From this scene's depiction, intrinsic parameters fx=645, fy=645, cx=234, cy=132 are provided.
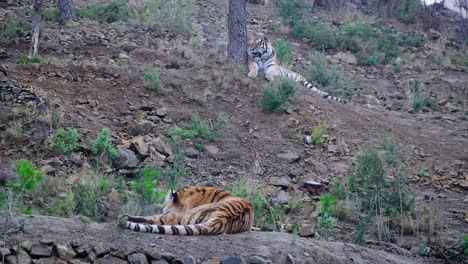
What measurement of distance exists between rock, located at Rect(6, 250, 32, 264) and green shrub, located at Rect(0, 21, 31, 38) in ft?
38.9

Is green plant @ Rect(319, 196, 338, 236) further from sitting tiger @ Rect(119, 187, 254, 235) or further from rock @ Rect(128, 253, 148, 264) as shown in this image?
rock @ Rect(128, 253, 148, 264)

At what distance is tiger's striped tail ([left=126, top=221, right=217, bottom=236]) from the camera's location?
692 cm

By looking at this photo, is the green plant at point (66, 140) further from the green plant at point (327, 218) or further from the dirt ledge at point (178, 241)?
the green plant at point (327, 218)

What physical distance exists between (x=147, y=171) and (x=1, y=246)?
3.95 m

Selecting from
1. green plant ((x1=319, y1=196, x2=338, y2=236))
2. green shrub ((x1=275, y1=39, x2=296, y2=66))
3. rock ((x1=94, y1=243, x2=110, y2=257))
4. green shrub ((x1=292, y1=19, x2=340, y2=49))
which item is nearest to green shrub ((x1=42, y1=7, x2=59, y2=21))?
green shrub ((x1=275, y1=39, x2=296, y2=66))

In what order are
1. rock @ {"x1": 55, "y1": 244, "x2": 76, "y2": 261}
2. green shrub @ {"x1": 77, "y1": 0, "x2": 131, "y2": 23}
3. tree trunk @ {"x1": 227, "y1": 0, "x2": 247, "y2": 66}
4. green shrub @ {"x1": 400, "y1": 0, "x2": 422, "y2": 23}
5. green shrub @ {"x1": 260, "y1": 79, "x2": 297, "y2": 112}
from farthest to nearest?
green shrub @ {"x1": 400, "y1": 0, "x2": 422, "y2": 23} → green shrub @ {"x1": 77, "y1": 0, "x2": 131, "y2": 23} → tree trunk @ {"x1": 227, "y1": 0, "x2": 247, "y2": 66} → green shrub @ {"x1": 260, "y1": 79, "x2": 297, "y2": 112} → rock @ {"x1": 55, "y1": 244, "x2": 76, "y2": 261}

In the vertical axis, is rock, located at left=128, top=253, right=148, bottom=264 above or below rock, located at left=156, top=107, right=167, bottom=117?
above

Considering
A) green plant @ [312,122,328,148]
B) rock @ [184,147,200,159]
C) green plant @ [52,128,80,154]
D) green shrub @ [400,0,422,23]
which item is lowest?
rock @ [184,147,200,159]

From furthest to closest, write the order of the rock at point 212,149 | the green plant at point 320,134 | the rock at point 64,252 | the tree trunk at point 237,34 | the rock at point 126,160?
the tree trunk at point 237,34, the green plant at point 320,134, the rock at point 212,149, the rock at point 126,160, the rock at point 64,252

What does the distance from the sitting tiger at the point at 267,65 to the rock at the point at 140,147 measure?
519 centimetres

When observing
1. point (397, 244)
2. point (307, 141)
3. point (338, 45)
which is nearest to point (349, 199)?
point (397, 244)

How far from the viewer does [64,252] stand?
19.9 ft

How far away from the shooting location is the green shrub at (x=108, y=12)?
19.0 metres

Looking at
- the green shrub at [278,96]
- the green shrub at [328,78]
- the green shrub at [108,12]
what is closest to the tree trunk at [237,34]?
the green shrub at [278,96]
